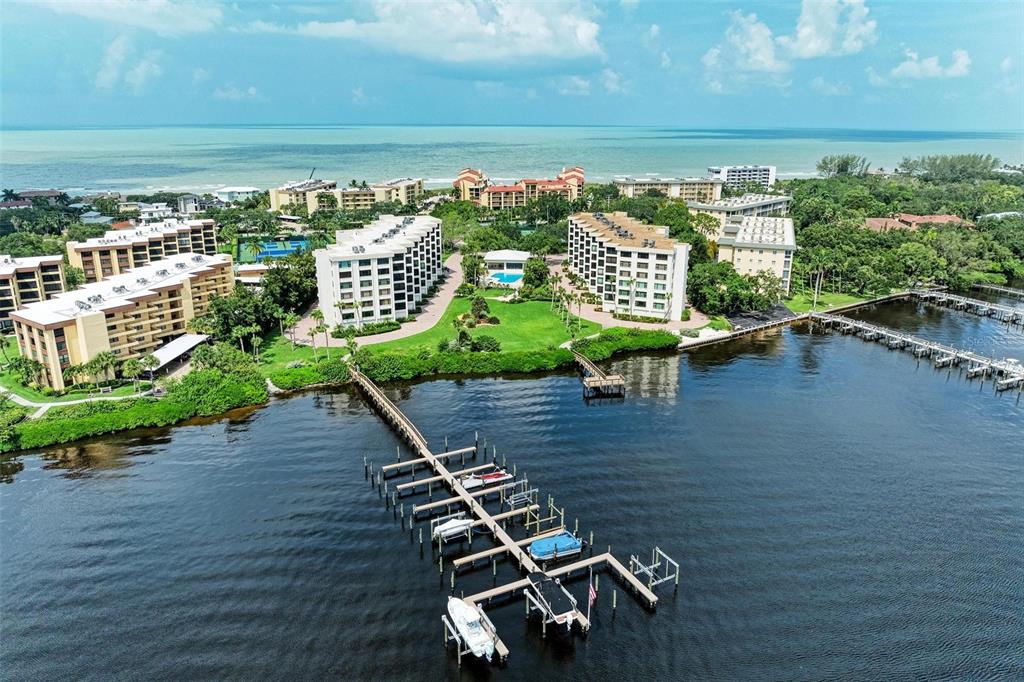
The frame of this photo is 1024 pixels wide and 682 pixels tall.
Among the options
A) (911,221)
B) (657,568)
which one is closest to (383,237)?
(657,568)

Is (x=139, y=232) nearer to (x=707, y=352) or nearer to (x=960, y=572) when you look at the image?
(x=707, y=352)

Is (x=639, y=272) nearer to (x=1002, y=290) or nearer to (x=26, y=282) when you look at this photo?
(x=1002, y=290)

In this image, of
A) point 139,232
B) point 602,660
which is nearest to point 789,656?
point 602,660

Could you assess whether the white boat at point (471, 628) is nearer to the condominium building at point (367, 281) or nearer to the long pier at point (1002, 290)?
the condominium building at point (367, 281)

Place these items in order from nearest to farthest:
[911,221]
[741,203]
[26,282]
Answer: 1. [26,282]
2. [911,221]
3. [741,203]

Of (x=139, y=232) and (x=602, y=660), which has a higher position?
(x=139, y=232)

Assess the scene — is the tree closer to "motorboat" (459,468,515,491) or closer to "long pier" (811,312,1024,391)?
"motorboat" (459,468,515,491)

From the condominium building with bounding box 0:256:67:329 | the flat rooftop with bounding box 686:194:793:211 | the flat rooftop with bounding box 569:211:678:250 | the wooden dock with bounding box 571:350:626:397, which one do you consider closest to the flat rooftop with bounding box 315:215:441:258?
the flat rooftop with bounding box 569:211:678:250
